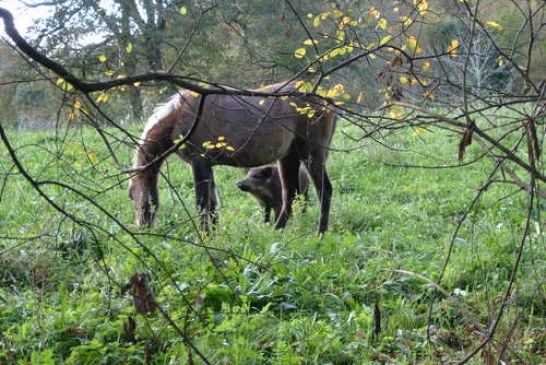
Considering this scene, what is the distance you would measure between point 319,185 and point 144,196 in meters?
2.01

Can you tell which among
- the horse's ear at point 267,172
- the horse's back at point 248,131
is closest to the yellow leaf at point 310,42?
the horse's back at point 248,131

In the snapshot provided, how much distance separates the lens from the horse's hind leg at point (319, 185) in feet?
24.7

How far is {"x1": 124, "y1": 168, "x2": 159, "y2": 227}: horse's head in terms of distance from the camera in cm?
674

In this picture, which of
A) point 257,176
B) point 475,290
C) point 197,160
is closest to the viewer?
point 475,290

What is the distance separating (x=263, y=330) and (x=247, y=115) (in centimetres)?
393

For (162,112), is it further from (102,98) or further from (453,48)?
(453,48)

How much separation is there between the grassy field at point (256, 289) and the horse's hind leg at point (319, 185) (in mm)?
187

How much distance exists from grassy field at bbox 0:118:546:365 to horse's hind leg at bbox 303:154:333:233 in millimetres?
187

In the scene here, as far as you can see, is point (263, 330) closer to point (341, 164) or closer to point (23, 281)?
point (23, 281)

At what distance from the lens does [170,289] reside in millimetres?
4473

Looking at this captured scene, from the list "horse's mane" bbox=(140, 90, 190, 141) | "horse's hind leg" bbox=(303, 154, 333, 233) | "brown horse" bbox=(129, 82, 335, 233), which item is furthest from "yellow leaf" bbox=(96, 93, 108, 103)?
"horse's hind leg" bbox=(303, 154, 333, 233)

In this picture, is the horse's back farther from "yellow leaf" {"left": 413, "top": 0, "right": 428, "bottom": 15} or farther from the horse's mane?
"yellow leaf" {"left": 413, "top": 0, "right": 428, "bottom": 15}

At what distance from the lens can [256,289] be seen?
15.4 feet

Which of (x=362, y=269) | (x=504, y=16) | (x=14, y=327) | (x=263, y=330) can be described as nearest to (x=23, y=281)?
(x=14, y=327)
